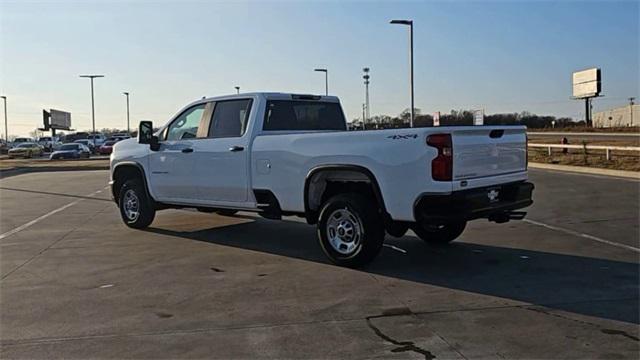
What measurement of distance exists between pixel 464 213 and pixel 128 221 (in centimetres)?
635

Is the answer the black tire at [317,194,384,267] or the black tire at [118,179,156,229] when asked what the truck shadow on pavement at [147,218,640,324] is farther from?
the black tire at [118,179,156,229]

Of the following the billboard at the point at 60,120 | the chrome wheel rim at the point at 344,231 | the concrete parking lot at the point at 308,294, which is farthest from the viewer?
the billboard at the point at 60,120

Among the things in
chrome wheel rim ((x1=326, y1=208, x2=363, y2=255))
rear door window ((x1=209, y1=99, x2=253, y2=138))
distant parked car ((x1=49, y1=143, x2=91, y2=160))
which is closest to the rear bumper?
chrome wheel rim ((x1=326, y1=208, x2=363, y2=255))

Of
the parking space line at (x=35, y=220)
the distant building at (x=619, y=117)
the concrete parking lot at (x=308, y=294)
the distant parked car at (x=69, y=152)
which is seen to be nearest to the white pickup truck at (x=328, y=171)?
the concrete parking lot at (x=308, y=294)

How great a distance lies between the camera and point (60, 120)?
104812 mm

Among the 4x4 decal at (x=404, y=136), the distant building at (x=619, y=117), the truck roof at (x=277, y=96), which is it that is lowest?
the 4x4 decal at (x=404, y=136)

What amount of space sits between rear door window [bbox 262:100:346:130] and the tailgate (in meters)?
2.95

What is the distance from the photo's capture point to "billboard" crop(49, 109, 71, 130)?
99.3 metres

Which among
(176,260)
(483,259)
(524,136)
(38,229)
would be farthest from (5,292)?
(524,136)

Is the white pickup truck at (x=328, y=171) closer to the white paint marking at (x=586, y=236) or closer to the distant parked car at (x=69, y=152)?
the white paint marking at (x=586, y=236)

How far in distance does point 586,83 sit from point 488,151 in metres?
89.9

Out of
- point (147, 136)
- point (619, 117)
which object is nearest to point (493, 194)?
point (147, 136)

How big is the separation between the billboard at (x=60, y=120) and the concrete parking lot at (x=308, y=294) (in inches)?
3775

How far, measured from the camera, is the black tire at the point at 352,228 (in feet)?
23.6
